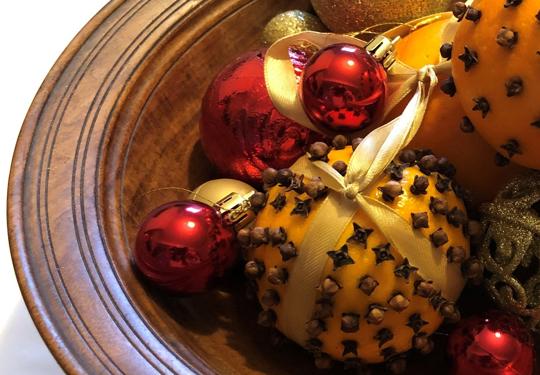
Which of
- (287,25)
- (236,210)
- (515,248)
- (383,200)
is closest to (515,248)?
(515,248)

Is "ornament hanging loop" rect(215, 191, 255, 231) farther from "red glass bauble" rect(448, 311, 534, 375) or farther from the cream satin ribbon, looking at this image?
"red glass bauble" rect(448, 311, 534, 375)

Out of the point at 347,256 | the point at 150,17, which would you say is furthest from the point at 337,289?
the point at 150,17

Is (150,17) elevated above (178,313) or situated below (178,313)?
above

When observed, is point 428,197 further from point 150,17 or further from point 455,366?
point 150,17

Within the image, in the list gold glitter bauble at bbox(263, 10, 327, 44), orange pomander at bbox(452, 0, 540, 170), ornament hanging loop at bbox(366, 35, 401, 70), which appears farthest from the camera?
gold glitter bauble at bbox(263, 10, 327, 44)

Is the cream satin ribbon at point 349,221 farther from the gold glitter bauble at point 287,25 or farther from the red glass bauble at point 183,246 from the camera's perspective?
the gold glitter bauble at point 287,25

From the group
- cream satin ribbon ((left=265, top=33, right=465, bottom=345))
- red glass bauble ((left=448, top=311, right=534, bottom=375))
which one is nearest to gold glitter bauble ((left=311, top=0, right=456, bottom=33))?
cream satin ribbon ((left=265, top=33, right=465, bottom=345))

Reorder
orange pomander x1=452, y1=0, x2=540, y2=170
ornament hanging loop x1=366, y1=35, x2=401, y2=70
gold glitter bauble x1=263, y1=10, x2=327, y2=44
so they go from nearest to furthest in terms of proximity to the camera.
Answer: orange pomander x1=452, y1=0, x2=540, y2=170 < ornament hanging loop x1=366, y1=35, x2=401, y2=70 < gold glitter bauble x1=263, y1=10, x2=327, y2=44
